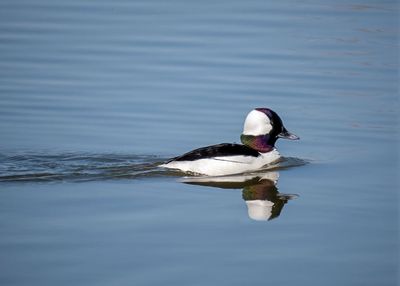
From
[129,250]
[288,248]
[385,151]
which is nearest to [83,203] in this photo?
[129,250]

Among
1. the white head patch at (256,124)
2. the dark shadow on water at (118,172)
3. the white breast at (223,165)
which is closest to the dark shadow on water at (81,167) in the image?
the dark shadow on water at (118,172)

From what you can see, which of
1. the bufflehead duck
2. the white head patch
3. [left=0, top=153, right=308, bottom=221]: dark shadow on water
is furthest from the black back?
the white head patch

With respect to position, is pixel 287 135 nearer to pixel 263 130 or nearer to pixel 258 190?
pixel 263 130

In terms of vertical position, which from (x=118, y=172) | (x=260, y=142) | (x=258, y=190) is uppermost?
(x=260, y=142)

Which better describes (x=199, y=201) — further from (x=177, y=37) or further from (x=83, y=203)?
(x=177, y=37)

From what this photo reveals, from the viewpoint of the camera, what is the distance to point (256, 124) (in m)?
13.4

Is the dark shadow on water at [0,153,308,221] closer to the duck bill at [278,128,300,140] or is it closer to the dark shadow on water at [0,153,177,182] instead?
the dark shadow on water at [0,153,177,182]

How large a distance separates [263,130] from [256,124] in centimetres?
13

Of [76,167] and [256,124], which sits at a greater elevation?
[256,124]

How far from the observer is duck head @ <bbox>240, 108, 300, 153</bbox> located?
1336 cm

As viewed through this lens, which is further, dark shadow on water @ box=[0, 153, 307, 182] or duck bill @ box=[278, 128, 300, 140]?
duck bill @ box=[278, 128, 300, 140]

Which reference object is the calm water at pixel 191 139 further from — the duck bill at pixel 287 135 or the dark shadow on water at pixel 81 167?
the duck bill at pixel 287 135

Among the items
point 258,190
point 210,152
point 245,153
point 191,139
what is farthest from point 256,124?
point 258,190

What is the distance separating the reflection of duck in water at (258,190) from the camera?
11203 mm
